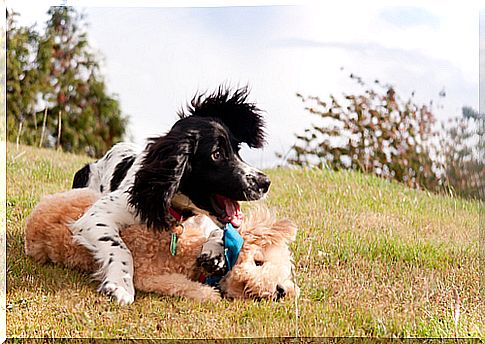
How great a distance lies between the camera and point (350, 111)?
3.56 metres

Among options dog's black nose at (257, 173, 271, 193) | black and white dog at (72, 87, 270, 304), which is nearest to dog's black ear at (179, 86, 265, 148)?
black and white dog at (72, 87, 270, 304)

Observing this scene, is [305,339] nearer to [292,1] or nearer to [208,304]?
[208,304]

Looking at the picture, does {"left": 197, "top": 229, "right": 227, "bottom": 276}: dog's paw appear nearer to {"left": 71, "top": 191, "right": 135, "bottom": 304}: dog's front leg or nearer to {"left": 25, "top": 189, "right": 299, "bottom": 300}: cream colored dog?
{"left": 25, "top": 189, "right": 299, "bottom": 300}: cream colored dog

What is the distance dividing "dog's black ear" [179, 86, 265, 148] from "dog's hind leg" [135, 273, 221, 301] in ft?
2.20

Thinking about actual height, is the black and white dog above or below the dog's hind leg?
above

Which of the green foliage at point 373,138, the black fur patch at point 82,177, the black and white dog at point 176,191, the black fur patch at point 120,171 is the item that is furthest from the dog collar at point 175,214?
the black fur patch at point 82,177

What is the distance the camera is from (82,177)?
3834mm

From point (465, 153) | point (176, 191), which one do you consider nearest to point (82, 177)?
point (176, 191)

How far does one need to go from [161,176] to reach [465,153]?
144cm

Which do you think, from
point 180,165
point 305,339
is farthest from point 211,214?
point 305,339

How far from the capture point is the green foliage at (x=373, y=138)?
3.52 meters

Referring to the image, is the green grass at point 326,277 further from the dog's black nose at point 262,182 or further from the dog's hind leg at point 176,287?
the dog's black nose at point 262,182

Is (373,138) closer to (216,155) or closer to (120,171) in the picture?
(216,155)

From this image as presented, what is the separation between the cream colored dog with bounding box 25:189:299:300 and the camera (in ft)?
9.95
